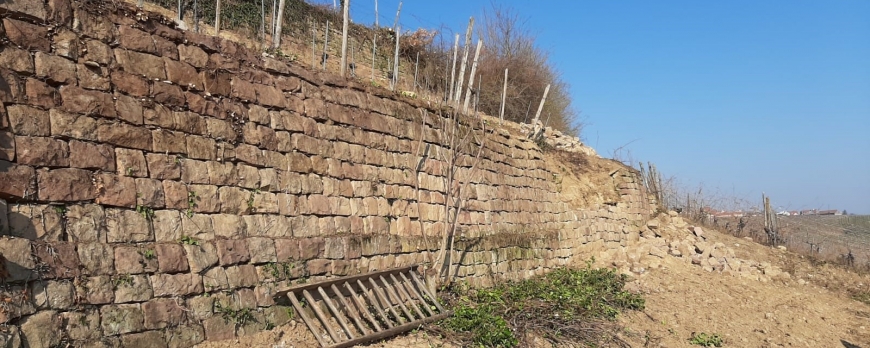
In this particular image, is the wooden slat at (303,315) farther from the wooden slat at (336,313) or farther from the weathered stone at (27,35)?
the weathered stone at (27,35)

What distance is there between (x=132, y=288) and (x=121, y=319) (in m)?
0.23

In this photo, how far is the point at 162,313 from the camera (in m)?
4.55

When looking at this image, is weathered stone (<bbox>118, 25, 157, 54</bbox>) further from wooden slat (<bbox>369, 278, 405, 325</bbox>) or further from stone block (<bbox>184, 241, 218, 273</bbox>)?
wooden slat (<bbox>369, 278, 405, 325</bbox>)

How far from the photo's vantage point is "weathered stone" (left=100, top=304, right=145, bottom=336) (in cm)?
422

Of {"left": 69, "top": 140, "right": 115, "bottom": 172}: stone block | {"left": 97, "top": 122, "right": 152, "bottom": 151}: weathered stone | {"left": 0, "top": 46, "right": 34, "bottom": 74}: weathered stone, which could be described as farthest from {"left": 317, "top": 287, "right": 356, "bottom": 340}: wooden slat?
{"left": 0, "top": 46, "right": 34, "bottom": 74}: weathered stone

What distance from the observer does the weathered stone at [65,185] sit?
4.13 m

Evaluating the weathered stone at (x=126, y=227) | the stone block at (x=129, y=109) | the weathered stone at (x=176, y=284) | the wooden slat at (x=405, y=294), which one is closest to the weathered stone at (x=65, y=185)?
the weathered stone at (x=126, y=227)

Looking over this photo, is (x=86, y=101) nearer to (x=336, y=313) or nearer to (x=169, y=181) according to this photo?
(x=169, y=181)

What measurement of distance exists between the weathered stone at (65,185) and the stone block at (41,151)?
A: 64 mm

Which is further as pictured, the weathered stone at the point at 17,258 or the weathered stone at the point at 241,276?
the weathered stone at the point at 241,276

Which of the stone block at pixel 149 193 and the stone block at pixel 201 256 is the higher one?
the stone block at pixel 149 193

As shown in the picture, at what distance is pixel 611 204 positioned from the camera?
14.2 m

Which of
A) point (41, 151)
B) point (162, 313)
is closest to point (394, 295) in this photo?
point (162, 313)

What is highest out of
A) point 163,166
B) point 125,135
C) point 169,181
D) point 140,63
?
point 140,63
